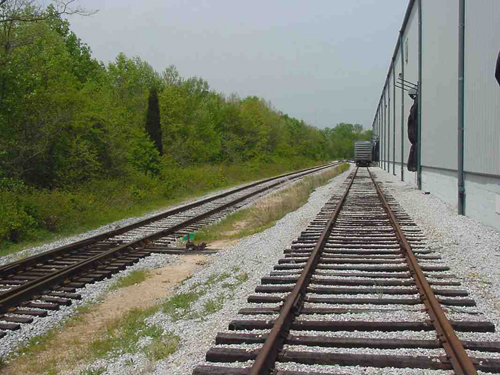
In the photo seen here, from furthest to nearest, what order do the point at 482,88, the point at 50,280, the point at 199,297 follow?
the point at 482,88 < the point at 50,280 < the point at 199,297

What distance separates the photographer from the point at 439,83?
17906 millimetres

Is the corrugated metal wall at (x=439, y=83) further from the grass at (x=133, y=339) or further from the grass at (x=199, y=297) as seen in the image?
the grass at (x=133, y=339)

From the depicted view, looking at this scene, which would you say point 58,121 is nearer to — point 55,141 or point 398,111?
point 55,141

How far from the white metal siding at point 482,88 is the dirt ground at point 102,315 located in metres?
7.08

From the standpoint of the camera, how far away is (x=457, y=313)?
5.23 metres

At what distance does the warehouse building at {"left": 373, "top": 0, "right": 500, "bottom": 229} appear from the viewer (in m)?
11.2

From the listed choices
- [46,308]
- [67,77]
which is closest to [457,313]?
[46,308]

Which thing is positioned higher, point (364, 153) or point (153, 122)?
point (153, 122)

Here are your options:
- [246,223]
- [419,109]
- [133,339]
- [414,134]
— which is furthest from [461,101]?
[133,339]

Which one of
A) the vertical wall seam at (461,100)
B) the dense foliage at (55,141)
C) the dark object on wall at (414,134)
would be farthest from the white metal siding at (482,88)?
the dense foliage at (55,141)

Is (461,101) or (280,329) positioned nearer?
(280,329)

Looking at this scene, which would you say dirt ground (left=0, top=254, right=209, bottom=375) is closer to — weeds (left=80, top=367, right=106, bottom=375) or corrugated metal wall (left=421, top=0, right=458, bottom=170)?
weeds (left=80, top=367, right=106, bottom=375)

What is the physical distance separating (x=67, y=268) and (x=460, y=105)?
11.3 m

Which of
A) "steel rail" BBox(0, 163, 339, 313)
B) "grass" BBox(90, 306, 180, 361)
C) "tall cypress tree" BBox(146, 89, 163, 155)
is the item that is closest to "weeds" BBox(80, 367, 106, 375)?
"grass" BBox(90, 306, 180, 361)
